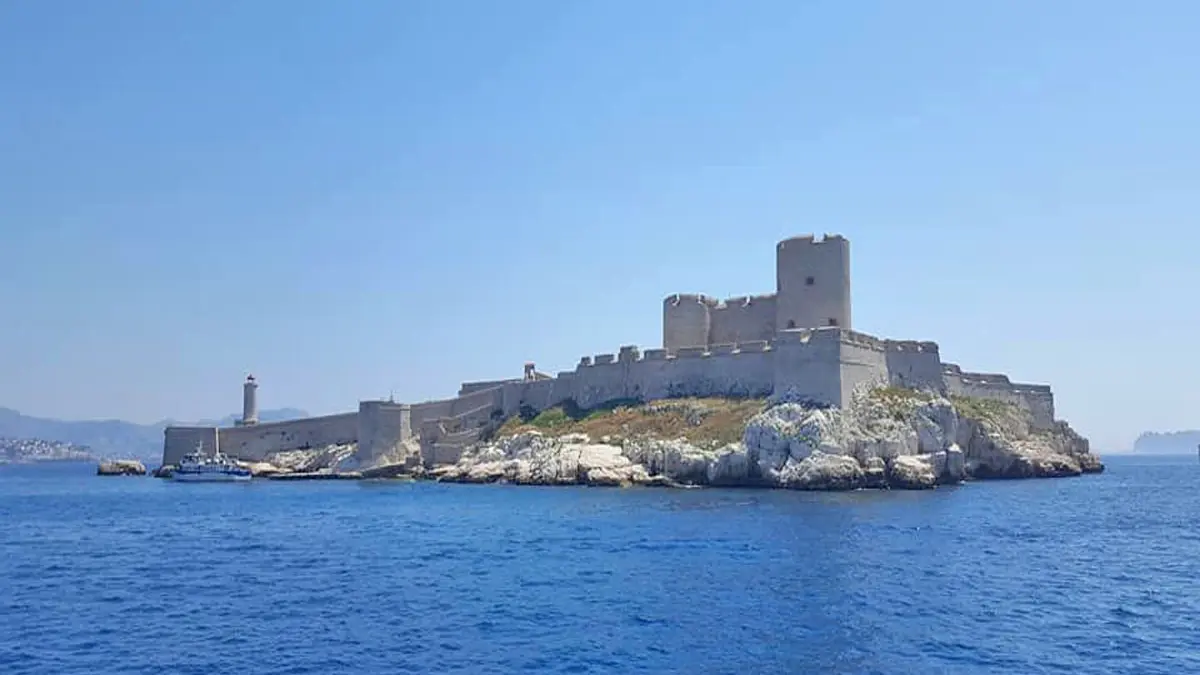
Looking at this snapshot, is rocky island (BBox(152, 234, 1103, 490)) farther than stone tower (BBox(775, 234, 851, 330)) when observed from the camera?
No

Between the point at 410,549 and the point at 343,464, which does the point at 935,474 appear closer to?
the point at 410,549

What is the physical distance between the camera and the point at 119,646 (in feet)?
→ 55.3

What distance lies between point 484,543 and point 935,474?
24.5 meters

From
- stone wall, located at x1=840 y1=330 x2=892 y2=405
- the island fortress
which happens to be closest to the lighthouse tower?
the island fortress

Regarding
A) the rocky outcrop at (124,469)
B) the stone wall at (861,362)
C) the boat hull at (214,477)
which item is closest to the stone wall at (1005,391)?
the stone wall at (861,362)

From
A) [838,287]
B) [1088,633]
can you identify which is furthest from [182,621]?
[838,287]

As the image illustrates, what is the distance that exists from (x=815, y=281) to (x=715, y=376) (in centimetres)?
700

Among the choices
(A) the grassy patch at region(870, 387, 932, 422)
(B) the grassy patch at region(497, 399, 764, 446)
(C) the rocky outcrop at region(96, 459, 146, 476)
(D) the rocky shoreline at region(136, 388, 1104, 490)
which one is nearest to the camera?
(D) the rocky shoreline at region(136, 388, 1104, 490)

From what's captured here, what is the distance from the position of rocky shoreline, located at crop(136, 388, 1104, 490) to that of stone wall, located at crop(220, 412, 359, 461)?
8.45 meters

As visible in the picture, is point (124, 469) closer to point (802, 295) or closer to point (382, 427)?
point (382, 427)

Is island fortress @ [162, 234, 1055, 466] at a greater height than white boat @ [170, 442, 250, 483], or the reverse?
island fortress @ [162, 234, 1055, 466]

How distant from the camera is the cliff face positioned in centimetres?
4275

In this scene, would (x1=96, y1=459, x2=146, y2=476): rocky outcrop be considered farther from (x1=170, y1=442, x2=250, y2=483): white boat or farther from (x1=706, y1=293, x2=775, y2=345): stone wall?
(x1=706, y1=293, x2=775, y2=345): stone wall

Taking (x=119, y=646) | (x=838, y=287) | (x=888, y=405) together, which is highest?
(x=838, y=287)
